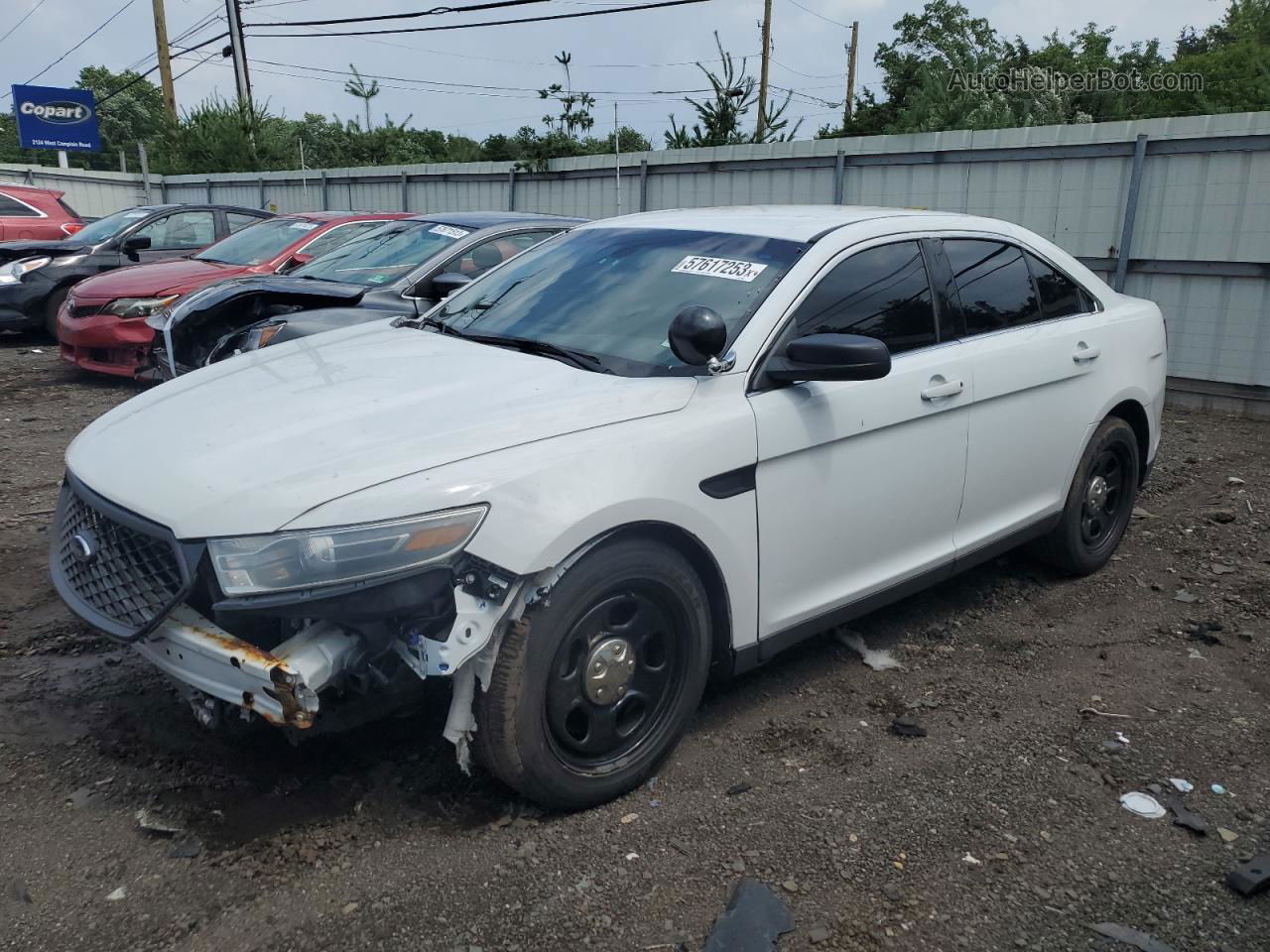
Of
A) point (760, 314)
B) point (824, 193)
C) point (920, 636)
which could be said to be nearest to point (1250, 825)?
point (920, 636)

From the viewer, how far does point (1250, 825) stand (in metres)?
3.00

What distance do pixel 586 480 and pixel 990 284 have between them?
7.55 ft

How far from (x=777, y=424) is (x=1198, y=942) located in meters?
1.73

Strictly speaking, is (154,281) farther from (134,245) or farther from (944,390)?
(944,390)

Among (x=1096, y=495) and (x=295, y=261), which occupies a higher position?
(x=295, y=261)

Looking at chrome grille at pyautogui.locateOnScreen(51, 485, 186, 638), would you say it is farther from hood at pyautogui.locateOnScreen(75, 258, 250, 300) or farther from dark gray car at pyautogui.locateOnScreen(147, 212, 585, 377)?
hood at pyautogui.locateOnScreen(75, 258, 250, 300)

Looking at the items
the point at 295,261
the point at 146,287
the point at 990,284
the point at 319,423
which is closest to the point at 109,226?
the point at 146,287

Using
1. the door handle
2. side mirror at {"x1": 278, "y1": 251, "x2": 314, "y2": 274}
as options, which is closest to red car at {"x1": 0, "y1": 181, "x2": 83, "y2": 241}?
side mirror at {"x1": 278, "y1": 251, "x2": 314, "y2": 274}

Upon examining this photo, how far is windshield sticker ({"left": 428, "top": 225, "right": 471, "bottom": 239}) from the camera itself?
24.9 ft

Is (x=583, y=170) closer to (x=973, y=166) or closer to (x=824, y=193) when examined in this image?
(x=824, y=193)

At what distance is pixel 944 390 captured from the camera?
3758 mm

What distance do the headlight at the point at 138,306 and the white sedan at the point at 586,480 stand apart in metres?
5.47

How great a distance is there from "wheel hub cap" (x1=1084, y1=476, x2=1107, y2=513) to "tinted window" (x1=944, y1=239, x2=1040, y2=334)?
2.98 feet

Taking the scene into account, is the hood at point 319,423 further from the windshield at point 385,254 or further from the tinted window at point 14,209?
the tinted window at point 14,209
